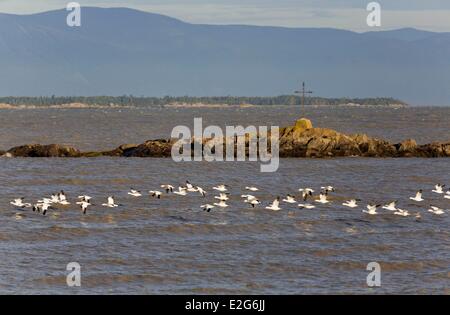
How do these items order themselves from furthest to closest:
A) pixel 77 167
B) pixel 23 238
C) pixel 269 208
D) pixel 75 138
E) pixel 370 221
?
pixel 75 138 → pixel 77 167 → pixel 269 208 → pixel 370 221 → pixel 23 238

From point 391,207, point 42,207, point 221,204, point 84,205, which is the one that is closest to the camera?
Result: point 42,207

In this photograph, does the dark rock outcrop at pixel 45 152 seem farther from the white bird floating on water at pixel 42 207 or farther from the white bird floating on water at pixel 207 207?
the white bird floating on water at pixel 207 207

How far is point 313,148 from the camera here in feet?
199

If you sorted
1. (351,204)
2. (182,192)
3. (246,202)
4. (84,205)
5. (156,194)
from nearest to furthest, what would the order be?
(84,205)
(351,204)
(246,202)
(156,194)
(182,192)

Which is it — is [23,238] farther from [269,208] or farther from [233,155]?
[233,155]

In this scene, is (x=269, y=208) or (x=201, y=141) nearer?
(x=269, y=208)

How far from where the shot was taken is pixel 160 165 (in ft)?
188

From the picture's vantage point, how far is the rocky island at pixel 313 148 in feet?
198

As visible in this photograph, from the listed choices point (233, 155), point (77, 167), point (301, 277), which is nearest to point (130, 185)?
point (77, 167)

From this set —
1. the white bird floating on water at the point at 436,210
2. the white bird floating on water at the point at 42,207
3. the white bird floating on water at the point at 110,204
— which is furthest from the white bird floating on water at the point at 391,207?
the white bird floating on water at the point at 42,207

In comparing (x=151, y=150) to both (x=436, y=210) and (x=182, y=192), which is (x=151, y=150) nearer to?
(x=182, y=192)

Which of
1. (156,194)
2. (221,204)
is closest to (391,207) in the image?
(221,204)

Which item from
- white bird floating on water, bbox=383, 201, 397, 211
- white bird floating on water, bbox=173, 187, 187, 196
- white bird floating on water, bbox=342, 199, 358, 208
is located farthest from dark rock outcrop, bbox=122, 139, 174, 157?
white bird floating on water, bbox=383, 201, 397, 211
